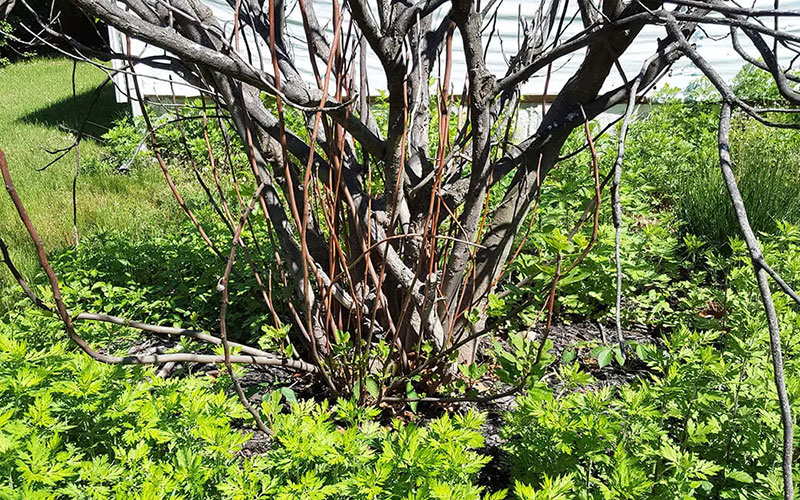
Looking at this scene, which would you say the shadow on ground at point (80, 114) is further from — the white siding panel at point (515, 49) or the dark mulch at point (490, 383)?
the dark mulch at point (490, 383)

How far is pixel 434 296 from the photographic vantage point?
207cm

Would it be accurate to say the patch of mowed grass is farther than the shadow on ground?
No

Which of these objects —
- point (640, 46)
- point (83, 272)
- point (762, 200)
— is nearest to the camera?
point (83, 272)

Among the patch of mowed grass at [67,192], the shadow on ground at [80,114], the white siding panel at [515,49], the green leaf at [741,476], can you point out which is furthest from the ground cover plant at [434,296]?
the shadow on ground at [80,114]

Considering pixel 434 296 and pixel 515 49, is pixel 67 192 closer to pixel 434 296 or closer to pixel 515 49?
pixel 434 296

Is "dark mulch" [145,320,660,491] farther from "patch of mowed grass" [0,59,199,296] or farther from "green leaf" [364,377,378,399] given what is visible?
"patch of mowed grass" [0,59,199,296]

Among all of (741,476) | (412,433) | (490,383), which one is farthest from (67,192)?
(741,476)

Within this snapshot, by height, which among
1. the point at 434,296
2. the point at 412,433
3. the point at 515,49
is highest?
the point at 515,49

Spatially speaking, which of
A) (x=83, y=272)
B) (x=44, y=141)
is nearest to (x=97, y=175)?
(x=44, y=141)

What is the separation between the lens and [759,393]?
5.25ft

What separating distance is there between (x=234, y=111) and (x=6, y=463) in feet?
3.67

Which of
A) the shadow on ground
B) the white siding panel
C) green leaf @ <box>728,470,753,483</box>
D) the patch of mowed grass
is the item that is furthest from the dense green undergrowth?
the shadow on ground

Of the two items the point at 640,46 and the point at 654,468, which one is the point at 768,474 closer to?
the point at 654,468

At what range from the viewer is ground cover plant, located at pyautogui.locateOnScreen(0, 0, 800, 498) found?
4.53 ft
